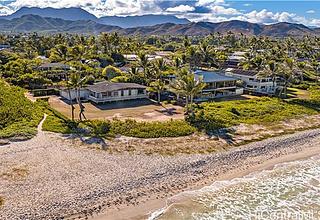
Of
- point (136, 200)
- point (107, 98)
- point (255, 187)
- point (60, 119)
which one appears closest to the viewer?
point (136, 200)

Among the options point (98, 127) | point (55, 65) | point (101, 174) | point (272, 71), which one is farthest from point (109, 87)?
point (272, 71)

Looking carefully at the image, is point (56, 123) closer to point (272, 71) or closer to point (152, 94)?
point (152, 94)

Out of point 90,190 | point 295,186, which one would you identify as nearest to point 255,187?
point 295,186

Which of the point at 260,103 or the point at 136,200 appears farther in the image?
the point at 260,103

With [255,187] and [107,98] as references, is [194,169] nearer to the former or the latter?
[255,187]

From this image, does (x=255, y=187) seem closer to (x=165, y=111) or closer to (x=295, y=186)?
(x=295, y=186)

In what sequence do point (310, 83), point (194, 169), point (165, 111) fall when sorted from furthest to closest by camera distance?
point (310, 83)
point (165, 111)
point (194, 169)
